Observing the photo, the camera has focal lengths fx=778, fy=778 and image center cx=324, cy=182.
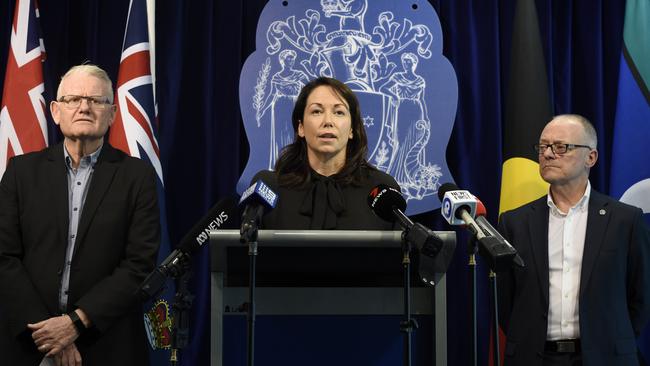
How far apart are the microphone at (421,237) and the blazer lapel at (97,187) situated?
1.13m

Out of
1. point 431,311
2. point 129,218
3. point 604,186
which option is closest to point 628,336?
point 431,311

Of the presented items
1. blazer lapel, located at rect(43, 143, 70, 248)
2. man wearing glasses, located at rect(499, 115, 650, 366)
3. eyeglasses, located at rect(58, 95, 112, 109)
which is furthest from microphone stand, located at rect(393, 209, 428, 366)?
eyeglasses, located at rect(58, 95, 112, 109)

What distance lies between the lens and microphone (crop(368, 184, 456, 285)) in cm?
180

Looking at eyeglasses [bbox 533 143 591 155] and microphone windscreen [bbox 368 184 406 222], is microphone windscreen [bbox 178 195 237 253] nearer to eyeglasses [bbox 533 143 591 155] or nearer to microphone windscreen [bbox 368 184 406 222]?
microphone windscreen [bbox 368 184 406 222]

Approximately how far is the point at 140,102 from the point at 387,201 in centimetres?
209

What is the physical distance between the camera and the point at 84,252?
2.65 m

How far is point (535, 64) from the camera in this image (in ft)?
13.2

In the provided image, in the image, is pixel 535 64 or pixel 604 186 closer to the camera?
pixel 535 64

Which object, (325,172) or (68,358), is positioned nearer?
(68,358)

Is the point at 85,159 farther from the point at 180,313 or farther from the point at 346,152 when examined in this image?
the point at 180,313

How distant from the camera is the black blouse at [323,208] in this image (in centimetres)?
271

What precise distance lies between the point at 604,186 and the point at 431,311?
2640 mm

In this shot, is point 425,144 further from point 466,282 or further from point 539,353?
point 539,353

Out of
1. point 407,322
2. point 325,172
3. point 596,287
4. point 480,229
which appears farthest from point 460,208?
point 596,287
